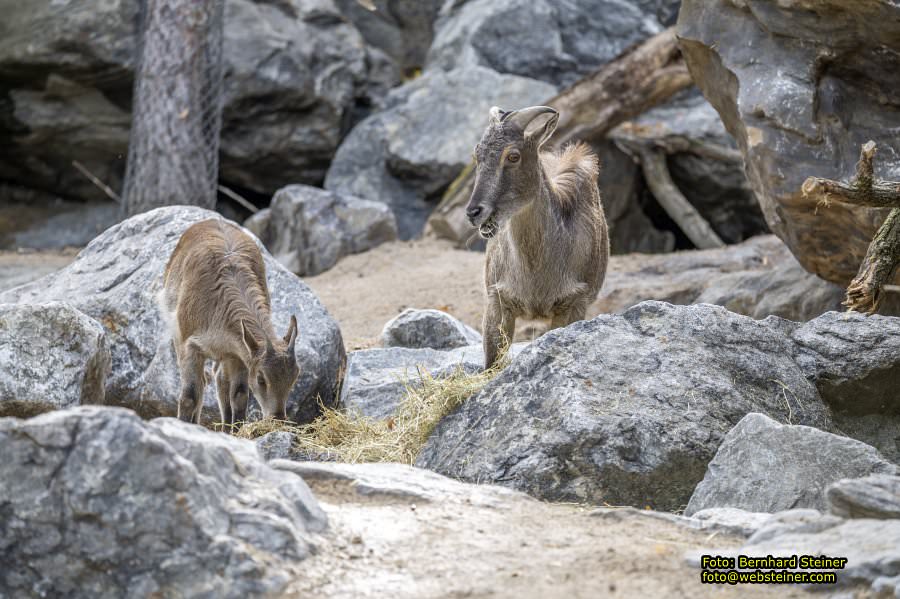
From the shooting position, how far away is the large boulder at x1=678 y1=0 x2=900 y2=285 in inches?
329

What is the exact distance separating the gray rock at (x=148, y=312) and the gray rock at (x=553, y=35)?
8927mm

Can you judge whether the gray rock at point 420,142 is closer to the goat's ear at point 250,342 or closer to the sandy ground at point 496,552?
the goat's ear at point 250,342

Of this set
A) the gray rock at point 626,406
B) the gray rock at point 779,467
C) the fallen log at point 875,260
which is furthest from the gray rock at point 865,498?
the fallen log at point 875,260

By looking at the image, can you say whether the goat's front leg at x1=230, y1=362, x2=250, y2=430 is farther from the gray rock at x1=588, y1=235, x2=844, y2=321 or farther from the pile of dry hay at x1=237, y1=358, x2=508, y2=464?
the gray rock at x1=588, y1=235, x2=844, y2=321

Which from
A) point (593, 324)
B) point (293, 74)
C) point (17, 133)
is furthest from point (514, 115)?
point (17, 133)

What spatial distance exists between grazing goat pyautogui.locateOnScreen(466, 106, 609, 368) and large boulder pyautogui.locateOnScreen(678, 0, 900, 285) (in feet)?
5.47

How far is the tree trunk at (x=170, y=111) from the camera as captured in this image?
13.5 meters

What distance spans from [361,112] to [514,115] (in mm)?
10870

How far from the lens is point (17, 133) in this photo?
15953 millimetres

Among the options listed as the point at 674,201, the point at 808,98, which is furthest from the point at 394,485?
the point at 674,201

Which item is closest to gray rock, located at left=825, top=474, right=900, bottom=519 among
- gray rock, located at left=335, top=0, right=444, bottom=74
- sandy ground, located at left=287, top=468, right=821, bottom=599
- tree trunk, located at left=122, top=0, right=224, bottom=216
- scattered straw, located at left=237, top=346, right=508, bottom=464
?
sandy ground, located at left=287, top=468, right=821, bottom=599

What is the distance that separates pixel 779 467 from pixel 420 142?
11.4 meters

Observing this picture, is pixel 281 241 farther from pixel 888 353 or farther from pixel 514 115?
pixel 888 353

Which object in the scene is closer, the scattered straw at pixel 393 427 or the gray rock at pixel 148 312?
the scattered straw at pixel 393 427
